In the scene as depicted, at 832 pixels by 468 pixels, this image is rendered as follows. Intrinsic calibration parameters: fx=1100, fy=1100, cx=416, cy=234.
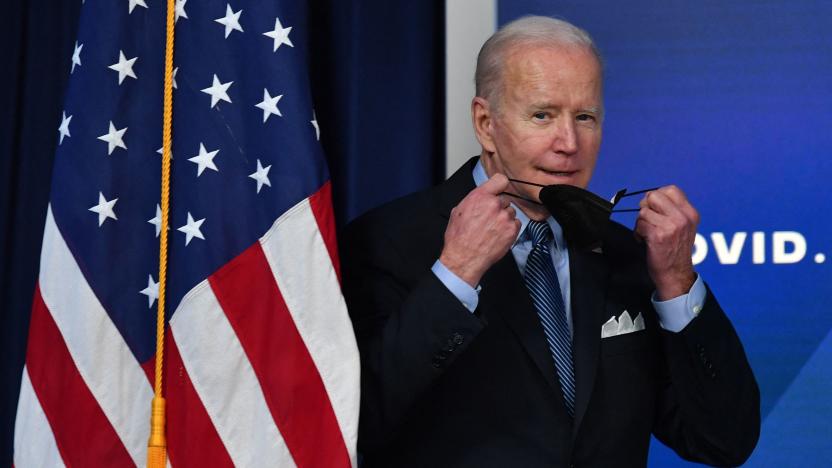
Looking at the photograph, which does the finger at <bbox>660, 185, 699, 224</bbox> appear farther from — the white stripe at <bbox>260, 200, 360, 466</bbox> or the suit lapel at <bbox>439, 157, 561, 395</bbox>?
the white stripe at <bbox>260, 200, 360, 466</bbox>

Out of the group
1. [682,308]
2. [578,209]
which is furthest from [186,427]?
[682,308]

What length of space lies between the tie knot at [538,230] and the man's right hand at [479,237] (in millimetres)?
190

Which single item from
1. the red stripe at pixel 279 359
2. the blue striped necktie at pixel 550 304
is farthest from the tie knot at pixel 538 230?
the red stripe at pixel 279 359

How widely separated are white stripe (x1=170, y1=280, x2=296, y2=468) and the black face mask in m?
0.53

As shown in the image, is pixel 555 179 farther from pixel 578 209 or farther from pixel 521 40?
pixel 521 40

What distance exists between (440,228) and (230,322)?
→ 0.42 meters

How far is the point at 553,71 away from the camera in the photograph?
1.94 meters

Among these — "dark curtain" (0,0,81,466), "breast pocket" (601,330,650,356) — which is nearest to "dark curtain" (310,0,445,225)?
"dark curtain" (0,0,81,466)

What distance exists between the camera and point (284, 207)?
1.87 m

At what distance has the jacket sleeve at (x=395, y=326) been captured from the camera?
67.7 inches

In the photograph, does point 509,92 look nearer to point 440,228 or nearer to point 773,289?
point 440,228

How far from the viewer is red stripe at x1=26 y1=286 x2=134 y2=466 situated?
73.2 inches

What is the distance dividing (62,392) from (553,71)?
3.31ft

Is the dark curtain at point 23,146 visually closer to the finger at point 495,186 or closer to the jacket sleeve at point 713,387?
the finger at point 495,186
